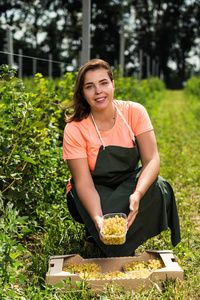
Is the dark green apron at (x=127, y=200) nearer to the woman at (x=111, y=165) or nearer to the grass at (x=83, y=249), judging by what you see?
the woman at (x=111, y=165)

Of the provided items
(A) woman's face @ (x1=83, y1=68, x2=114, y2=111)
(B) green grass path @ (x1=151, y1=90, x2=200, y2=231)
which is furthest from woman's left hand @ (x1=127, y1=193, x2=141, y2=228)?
(B) green grass path @ (x1=151, y1=90, x2=200, y2=231)

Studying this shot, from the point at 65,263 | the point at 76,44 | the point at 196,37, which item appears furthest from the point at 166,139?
the point at 196,37

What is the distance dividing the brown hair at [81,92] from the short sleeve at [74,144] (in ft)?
0.37

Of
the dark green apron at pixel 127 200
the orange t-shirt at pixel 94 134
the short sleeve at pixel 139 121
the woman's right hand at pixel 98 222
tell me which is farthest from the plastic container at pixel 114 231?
the short sleeve at pixel 139 121

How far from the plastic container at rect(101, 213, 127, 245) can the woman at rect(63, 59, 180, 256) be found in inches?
4.0

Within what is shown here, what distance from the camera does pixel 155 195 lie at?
2.51 metres

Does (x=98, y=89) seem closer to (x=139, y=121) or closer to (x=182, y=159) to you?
(x=139, y=121)

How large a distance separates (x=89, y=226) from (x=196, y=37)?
47964 mm

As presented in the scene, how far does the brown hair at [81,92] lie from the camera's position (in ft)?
8.58

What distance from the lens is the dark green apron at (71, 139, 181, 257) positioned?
2504mm

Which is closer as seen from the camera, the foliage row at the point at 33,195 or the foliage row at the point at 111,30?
the foliage row at the point at 33,195

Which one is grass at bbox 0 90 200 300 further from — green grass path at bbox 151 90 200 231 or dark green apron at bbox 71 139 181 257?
dark green apron at bbox 71 139 181 257

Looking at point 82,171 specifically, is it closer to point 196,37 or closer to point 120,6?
point 120,6

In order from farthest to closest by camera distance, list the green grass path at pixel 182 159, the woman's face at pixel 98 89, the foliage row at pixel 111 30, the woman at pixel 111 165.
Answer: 1. the foliage row at pixel 111 30
2. the green grass path at pixel 182 159
3. the woman's face at pixel 98 89
4. the woman at pixel 111 165
